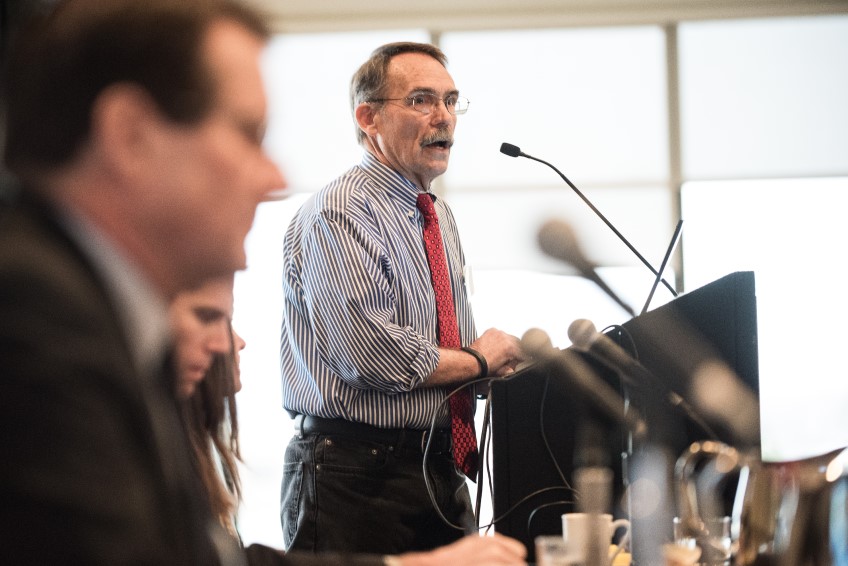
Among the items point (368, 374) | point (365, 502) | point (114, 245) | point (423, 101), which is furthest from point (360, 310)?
point (114, 245)

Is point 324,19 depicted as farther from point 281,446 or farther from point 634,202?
point 281,446

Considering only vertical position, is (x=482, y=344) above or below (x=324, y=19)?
below

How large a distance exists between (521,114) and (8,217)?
4.44 m

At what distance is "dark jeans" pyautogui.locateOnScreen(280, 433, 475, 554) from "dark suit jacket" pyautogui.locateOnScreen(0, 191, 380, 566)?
167 centimetres

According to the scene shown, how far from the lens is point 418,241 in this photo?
8.32ft

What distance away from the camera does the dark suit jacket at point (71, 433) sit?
56 centimetres

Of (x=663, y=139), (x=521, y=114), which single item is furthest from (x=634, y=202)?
(x=521, y=114)

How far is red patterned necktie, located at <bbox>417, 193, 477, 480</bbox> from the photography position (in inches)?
93.5

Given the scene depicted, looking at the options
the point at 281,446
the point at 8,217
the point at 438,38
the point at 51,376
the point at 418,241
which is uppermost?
the point at 438,38

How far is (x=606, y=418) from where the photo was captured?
6.51ft

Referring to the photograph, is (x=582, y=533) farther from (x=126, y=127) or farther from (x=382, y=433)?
(x=382, y=433)

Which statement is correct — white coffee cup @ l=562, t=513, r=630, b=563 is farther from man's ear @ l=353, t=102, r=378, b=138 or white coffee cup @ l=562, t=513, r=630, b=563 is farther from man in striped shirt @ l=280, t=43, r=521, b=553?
man's ear @ l=353, t=102, r=378, b=138

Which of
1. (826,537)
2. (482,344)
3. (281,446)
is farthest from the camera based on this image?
(281,446)

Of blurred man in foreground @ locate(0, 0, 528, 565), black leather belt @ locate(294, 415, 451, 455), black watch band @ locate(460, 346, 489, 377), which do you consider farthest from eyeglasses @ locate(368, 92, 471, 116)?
blurred man in foreground @ locate(0, 0, 528, 565)
